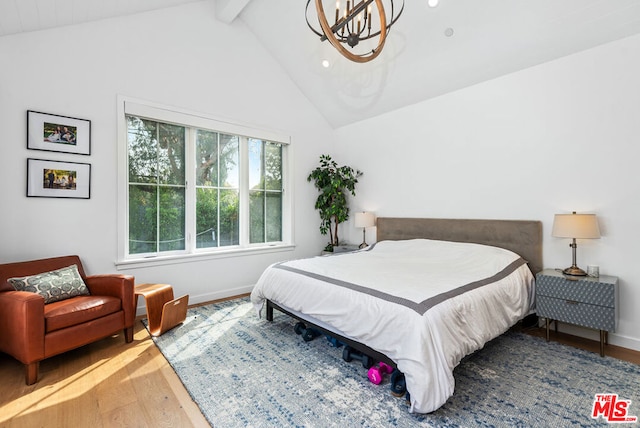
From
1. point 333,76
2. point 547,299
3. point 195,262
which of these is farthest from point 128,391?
point 333,76

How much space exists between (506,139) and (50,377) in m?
4.50

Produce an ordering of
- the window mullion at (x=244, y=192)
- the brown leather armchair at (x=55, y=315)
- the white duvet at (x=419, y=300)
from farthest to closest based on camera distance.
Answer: the window mullion at (x=244, y=192), the brown leather armchair at (x=55, y=315), the white duvet at (x=419, y=300)

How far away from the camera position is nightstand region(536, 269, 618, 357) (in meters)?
2.27

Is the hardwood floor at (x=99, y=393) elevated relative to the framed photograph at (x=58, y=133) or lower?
lower

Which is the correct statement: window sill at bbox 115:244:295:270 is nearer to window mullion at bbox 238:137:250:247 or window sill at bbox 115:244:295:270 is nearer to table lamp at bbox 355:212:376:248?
window mullion at bbox 238:137:250:247

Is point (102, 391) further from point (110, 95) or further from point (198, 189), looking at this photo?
point (110, 95)

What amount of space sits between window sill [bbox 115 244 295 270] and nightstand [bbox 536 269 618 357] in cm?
314

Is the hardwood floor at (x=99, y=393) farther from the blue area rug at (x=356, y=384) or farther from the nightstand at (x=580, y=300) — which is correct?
the nightstand at (x=580, y=300)

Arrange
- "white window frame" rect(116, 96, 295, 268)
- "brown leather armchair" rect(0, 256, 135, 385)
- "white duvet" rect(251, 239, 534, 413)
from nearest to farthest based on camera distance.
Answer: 1. "white duvet" rect(251, 239, 534, 413)
2. "brown leather armchair" rect(0, 256, 135, 385)
3. "white window frame" rect(116, 96, 295, 268)

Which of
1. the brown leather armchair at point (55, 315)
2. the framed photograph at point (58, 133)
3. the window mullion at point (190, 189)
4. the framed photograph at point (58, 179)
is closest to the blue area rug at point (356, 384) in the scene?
the brown leather armchair at point (55, 315)

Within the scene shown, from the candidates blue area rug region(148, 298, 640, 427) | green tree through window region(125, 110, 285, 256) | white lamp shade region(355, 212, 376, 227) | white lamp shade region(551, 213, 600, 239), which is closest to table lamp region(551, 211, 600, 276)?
white lamp shade region(551, 213, 600, 239)

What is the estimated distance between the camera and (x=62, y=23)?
271 centimetres

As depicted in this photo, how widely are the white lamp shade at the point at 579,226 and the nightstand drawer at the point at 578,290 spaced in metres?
0.36

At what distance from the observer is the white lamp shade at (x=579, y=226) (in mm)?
2418
